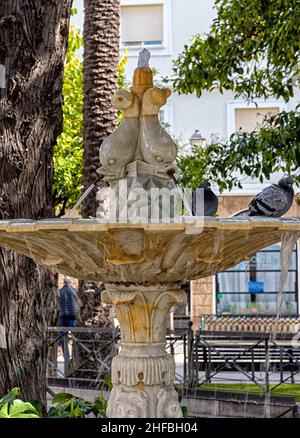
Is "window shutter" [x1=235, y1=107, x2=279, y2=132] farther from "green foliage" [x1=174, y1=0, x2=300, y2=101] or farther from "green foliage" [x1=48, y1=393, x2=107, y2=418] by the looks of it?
"green foliage" [x1=48, y1=393, x2=107, y2=418]

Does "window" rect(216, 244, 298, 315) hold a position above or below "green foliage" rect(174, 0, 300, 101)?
below

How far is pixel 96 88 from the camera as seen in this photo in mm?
13172

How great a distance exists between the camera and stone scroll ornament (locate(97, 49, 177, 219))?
555 centimetres

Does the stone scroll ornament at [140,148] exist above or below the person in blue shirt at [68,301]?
above

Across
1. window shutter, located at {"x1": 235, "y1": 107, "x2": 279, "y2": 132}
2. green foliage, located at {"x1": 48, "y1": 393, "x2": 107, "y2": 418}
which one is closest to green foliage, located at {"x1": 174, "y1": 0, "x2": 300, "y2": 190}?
green foliage, located at {"x1": 48, "y1": 393, "x2": 107, "y2": 418}

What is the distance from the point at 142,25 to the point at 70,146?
8.52m

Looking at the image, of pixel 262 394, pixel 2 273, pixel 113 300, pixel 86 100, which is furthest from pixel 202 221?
pixel 86 100

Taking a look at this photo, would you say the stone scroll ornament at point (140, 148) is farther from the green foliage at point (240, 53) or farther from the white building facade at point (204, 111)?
the white building facade at point (204, 111)

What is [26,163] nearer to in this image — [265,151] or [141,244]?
[141,244]

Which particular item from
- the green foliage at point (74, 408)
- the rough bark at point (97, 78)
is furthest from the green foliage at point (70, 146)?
the green foliage at point (74, 408)

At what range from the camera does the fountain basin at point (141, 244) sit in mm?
4852

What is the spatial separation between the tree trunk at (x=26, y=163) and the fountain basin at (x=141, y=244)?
1.15 meters

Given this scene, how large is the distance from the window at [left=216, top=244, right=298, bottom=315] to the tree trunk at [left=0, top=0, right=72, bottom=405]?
1867 cm

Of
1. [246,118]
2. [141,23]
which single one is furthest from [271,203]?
[141,23]
